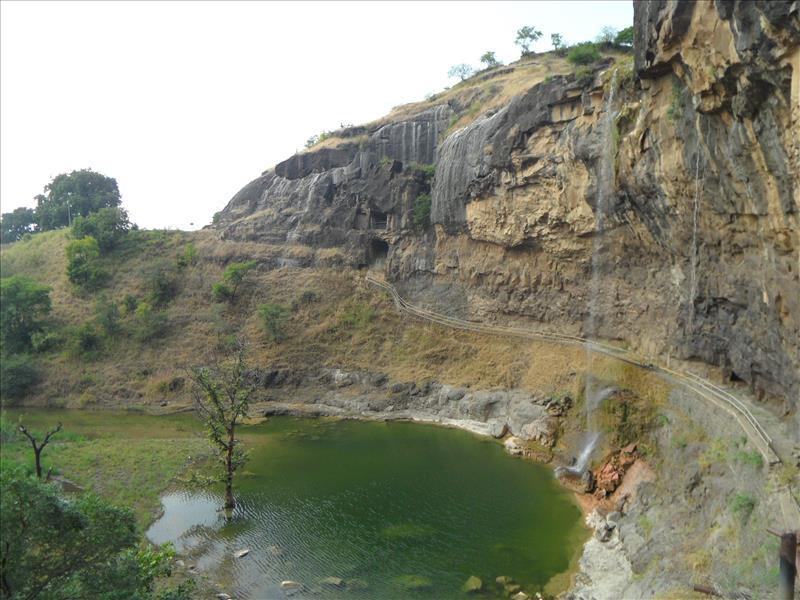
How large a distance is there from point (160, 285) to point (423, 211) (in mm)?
18421

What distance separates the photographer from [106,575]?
8695 mm

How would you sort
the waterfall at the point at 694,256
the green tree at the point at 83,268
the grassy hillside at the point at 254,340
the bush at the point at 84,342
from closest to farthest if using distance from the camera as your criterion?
the waterfall at the point at 694,256
the grassy hillside at the point at 254,340
the bush at the point at 84,342
the green tree at the point at 83,268


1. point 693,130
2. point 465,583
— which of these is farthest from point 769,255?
point 465,583

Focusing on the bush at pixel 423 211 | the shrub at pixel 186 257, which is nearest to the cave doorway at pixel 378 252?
the bush at pixel 423 211

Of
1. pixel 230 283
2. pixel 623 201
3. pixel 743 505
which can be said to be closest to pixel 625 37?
pixel 623 201

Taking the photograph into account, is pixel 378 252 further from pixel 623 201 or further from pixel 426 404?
pixel 623 201

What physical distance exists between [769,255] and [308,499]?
1529 centimetres

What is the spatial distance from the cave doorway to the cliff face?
114mm

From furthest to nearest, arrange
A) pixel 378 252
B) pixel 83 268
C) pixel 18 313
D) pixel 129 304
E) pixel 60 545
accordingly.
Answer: pixel 378 252 < pixel 83 268 < pixel 129 304 < pixel 18 313 < pixel 60 545

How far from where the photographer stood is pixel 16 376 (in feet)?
105

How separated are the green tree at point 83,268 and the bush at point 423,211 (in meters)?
22.7

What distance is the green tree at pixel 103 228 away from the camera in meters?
44.4

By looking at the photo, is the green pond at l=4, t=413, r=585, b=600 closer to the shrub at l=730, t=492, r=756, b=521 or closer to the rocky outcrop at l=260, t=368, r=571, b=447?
the rocky outcrop at l=260, t=368, r=571, b=447

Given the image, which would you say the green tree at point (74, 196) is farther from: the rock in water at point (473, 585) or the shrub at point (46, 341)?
the rock in water at point (473, 585)
